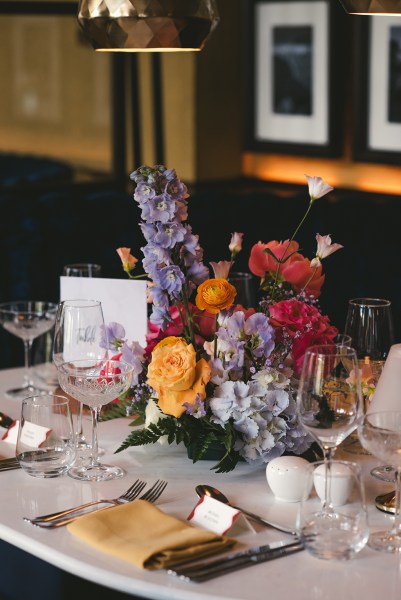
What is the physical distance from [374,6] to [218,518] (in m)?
0.79

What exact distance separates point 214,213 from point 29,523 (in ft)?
6.66

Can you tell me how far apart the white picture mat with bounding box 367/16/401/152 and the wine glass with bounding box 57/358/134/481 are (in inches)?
85.7

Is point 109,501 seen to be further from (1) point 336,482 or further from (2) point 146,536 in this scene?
(1) point 336,482

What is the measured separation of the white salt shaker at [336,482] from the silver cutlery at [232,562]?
0.11 m

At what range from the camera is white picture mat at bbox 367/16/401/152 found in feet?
11.5

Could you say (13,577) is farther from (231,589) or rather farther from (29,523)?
(231,589)

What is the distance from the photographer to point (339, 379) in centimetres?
136

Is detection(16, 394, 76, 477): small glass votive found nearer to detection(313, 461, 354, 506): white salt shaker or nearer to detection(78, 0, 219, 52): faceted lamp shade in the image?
detection(313, 461, 354, 506): white salt shaker

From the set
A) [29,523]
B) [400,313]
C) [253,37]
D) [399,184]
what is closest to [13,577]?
[29,523]

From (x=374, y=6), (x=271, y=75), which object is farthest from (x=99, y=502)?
(x=271, y=75)

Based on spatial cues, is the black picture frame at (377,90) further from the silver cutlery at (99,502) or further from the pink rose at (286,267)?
the silver cutlery at (99,502)

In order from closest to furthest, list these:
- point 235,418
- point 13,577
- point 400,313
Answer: point 235,418 → point 13,577 → point 400,313

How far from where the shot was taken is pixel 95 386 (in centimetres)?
161

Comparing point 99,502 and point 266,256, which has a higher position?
point 266,256
